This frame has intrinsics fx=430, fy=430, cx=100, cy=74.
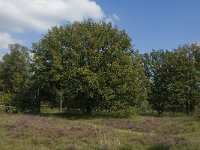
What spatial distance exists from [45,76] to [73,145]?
3257 centimetres

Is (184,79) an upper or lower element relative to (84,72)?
upper

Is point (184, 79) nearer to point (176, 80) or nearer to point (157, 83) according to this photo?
point (176, 80)

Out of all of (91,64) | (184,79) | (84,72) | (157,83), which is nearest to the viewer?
(84,72)

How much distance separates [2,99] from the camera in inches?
2559

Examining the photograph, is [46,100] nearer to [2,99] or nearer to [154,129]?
[2,99]

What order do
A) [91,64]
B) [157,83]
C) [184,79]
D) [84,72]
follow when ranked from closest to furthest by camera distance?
[84,72] → [91,64] → [184,79] → [157,83]

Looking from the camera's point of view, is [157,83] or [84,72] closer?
[84,72]

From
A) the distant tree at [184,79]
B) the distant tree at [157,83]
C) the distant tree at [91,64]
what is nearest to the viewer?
the distant tree at [91,64]

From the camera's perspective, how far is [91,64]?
52.7 m

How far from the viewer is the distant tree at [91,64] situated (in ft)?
168

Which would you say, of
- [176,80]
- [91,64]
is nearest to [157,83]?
[176,80]

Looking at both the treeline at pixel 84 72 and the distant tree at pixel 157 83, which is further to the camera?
the distant tree at pixel 157 83

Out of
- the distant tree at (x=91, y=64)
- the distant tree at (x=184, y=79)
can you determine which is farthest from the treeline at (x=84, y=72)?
the distant tree at (x=184, y=79)

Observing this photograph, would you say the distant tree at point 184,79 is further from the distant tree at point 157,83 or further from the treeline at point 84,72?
the treeline at point 84,72
